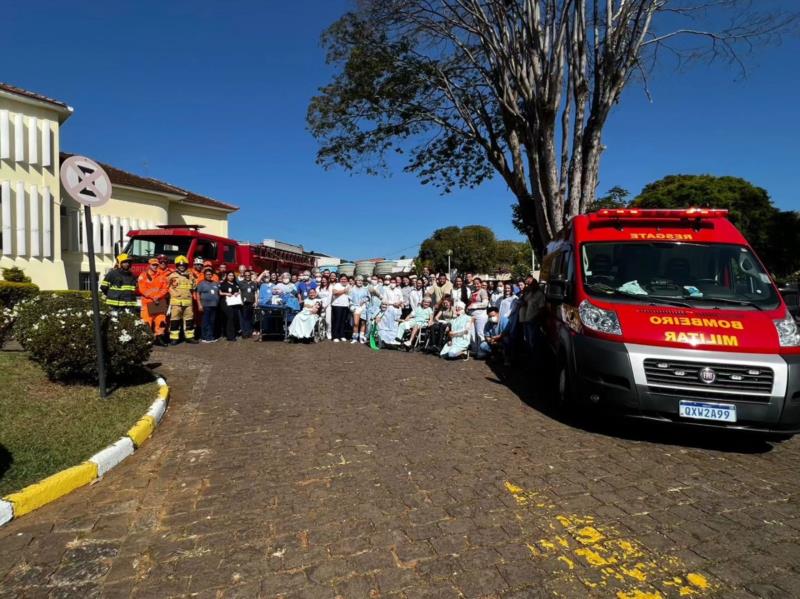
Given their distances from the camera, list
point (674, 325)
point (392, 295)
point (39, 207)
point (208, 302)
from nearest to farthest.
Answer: point (674, 325), point (208, 302), point (392, 295), point (39, 207)

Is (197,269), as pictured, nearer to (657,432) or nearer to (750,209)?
(657,432)

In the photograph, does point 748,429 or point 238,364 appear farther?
point 238,364

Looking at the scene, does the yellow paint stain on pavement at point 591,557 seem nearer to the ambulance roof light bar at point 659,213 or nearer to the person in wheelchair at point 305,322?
the ambulance roof light bar at point 659,213

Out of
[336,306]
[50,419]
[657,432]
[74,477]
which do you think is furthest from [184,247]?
[657,432]

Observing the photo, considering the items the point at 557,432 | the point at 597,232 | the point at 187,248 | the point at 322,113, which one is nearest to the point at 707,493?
the point at 557,432

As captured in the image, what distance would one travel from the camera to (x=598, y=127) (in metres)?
12.2

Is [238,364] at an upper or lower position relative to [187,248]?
lower

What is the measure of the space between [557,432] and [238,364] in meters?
6.13

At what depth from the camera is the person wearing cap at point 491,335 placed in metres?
10.1

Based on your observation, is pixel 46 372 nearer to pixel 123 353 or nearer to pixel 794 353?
pixel 123 353

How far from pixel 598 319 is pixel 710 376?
112 centimetres

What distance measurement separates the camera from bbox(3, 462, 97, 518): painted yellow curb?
3478mm

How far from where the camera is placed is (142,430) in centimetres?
498

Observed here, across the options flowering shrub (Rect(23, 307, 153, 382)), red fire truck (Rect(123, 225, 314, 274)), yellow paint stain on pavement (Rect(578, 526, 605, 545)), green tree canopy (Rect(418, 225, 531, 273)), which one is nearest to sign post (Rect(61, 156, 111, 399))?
flowering shrub (Rect(23, 307, 153, 382))
